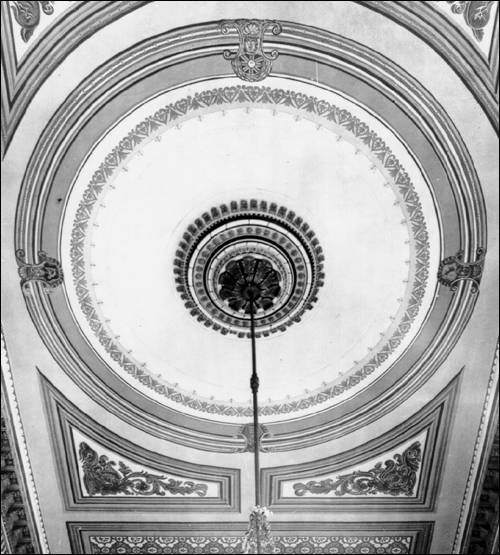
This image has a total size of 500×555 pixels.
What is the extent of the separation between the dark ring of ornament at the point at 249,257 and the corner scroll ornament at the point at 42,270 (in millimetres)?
810

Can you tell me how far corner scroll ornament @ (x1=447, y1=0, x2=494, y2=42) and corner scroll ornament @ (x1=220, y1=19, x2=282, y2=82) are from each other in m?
0.89

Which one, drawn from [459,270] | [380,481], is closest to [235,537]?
[380,481]

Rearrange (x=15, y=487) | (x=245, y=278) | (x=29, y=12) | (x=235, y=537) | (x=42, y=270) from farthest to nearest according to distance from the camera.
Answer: (x=235, y=537), (x=15, y=487), (x=245, y=278), (x=42, y=270), (x=29, y=12)

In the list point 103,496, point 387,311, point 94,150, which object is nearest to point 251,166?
point 94,150

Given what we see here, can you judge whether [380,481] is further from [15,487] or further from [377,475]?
[15,487]

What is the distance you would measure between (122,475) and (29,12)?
3.25m

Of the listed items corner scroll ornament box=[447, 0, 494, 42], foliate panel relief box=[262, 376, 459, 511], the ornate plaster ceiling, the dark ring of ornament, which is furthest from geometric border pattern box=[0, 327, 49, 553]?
corner scroll ornament box=[447, 0, 494, 42]

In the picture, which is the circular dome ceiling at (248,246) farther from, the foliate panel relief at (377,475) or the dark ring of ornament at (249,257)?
the foliate panel relief at (377,475)

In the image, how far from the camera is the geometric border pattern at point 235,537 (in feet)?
16.4

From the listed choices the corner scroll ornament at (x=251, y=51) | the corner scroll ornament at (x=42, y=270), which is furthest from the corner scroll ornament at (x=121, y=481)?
the corner scroll ornament at (x=251, y=51)

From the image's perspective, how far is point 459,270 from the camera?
13.1 ft

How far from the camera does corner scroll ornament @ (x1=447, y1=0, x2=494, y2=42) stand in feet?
10.3

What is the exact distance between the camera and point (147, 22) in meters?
3.26

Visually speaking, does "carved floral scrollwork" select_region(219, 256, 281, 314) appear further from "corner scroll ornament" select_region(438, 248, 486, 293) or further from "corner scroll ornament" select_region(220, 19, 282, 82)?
"corner scroll ornament" select_region(220, 19, 282, 82)
